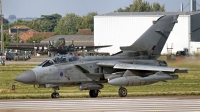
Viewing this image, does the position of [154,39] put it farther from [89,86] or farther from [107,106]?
[107,106]

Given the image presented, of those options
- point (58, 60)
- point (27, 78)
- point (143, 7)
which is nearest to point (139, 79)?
point (58, 60)

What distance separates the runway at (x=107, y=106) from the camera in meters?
20.6

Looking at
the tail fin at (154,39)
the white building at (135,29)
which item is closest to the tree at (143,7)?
the white building at (135,29)

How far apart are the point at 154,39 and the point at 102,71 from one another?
12.1 ft

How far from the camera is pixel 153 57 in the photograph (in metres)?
29.6

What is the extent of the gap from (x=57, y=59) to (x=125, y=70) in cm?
343

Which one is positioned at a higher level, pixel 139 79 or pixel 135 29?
pixel 135 29

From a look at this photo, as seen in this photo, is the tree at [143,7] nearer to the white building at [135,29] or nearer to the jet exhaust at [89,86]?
the white building at [135,29]

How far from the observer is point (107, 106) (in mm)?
21750

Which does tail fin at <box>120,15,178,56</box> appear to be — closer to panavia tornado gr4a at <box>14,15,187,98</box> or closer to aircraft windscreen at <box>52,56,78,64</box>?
panavia tornado gr4a at <box>14,15,187,98</box>

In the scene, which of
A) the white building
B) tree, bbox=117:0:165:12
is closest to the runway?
the white building

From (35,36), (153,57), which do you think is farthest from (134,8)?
(153,57)

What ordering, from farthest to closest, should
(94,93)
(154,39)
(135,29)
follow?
(135,29) → (154,39) → (94,93)

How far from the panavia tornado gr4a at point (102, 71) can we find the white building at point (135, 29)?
208 ft
